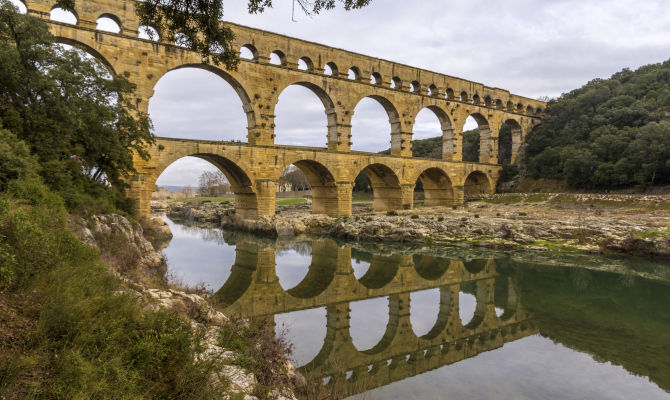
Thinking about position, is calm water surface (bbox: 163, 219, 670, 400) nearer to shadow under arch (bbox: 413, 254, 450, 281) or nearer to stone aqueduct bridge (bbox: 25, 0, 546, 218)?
shadow under arch (bbox: 413, 254, 450, 281)

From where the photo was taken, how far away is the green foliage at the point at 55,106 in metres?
9.30

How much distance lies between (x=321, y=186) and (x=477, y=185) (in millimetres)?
18664

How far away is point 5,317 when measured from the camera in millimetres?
3203

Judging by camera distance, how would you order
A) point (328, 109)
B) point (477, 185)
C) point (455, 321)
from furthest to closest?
point (477, 185) → point (328, 109) → point (455, 321)

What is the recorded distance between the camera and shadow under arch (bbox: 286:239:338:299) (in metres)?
10.7

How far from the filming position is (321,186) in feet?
88.8

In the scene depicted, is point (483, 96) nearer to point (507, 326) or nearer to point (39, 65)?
point (507, 326)

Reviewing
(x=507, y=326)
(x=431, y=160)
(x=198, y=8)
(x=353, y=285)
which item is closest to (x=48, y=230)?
(x=198, y=8)

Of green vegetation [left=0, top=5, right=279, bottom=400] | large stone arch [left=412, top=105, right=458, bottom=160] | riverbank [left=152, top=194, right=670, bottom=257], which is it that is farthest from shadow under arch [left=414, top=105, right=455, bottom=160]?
green vegetation [left=0, top=5, right=279, bottom=400]

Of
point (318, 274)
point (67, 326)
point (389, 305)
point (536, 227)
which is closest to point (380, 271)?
point (318, 274)

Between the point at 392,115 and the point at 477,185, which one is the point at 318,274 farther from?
the point at 477,185

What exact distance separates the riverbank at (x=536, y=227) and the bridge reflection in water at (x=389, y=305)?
12.8 feet

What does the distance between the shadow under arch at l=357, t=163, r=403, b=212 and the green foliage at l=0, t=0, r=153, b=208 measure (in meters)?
19.0

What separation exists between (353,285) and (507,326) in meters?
4.57
